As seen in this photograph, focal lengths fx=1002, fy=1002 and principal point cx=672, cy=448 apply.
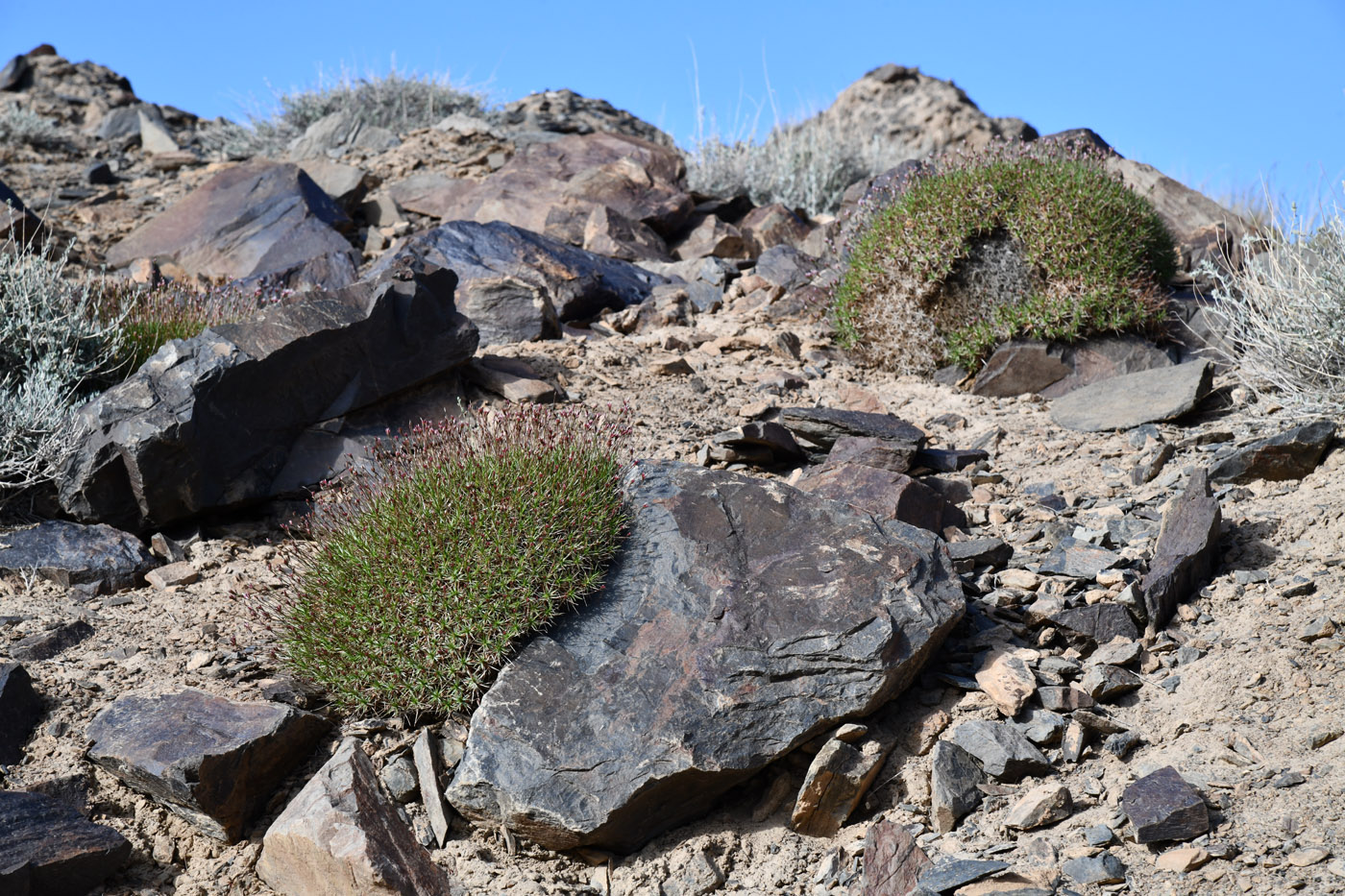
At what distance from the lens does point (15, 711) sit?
4285 millimetres

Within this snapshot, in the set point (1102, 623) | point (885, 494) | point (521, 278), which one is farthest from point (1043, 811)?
point (521, 278)

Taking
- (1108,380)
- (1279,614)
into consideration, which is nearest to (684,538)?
(1279,614)

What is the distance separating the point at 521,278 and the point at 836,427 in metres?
4.05

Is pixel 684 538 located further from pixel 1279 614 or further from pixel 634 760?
pixel 1279 614

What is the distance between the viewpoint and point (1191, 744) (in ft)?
13.2

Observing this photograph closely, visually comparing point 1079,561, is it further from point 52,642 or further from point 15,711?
point 52,642

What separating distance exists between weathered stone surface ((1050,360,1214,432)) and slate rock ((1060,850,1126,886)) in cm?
386

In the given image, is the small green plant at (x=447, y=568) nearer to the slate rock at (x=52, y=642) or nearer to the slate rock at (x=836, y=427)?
the slate rock at (x=52, y=642)

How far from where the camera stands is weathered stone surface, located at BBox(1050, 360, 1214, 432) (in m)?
6.71

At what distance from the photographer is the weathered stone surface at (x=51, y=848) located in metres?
3.57

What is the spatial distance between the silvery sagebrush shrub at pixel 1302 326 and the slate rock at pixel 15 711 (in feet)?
23.0

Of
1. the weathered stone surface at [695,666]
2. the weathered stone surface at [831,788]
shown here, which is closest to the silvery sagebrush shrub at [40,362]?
the weathered stone surface at [695,666]

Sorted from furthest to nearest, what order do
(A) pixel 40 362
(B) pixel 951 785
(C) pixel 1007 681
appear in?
(A) pixel 40 362 → (C) pixel 1007 681 → (B) pixel 951 785

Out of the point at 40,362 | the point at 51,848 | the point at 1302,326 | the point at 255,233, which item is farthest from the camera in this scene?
the point at 255,233
